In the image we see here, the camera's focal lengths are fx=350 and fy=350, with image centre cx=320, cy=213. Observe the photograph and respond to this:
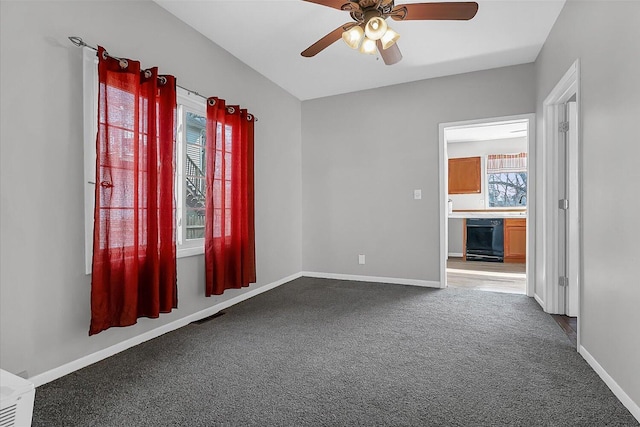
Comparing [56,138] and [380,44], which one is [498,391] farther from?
[56,138]

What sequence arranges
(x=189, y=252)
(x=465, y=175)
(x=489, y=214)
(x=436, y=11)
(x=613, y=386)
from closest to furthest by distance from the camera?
(x=613, y=386) < (x=436, y=11) < (x=189, y=252) < (x=489, y=214) < (x=465, y=175)

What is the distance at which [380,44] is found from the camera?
8.23 feet

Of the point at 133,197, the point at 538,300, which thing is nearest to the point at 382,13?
the point at 133,197

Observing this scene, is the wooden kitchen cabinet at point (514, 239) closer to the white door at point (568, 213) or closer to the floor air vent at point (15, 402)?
the white door at point (568, 213)

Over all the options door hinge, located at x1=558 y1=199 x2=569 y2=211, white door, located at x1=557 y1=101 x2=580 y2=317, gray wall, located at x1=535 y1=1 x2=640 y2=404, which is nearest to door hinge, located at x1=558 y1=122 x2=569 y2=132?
white door, located at x1=557 y1=101 x2=580 y2=317

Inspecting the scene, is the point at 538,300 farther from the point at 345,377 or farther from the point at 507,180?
the point at 507,180

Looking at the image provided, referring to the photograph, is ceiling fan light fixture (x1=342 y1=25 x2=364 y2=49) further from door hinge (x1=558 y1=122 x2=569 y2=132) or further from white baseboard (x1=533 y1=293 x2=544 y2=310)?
white baseboard (x1=533 y1=293 x2=544 y2=310)

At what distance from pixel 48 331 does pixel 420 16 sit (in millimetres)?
2901

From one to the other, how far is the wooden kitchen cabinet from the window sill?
530 centimetres

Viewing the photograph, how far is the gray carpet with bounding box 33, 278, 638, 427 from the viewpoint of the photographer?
163 cm

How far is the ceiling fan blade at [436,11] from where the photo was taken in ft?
6.58

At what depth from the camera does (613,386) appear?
5.92ft

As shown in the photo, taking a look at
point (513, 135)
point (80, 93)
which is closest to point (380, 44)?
point (80, 93)

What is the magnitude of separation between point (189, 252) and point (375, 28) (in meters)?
2.24
